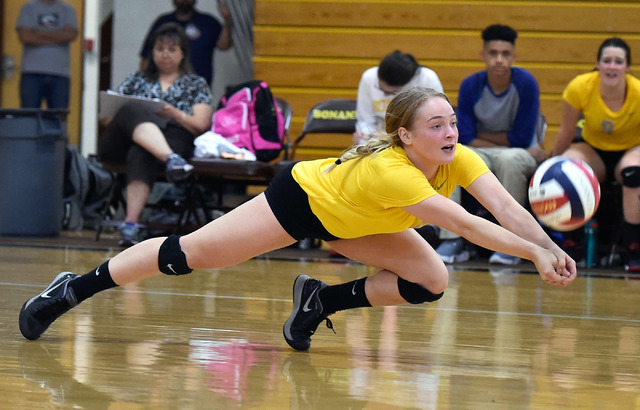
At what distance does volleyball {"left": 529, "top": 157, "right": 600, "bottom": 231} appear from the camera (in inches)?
113

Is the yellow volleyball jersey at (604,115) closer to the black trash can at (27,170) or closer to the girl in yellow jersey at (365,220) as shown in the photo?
the girl in yellow jersey at (365,220)

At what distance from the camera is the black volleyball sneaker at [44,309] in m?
2.96

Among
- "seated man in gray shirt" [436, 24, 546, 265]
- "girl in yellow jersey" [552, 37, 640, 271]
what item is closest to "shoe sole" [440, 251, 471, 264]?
"seated man in gray shirt" [436, 24, 546, 265]

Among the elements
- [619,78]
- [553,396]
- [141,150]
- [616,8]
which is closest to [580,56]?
[616,8]

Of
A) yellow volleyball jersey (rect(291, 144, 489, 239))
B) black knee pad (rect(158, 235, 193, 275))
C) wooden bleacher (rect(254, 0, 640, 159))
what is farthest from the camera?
wooden bleacher (rect(254, 0, 640, 159))

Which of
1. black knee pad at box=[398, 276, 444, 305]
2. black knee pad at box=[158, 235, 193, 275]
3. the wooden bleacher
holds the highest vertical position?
the wooden bleacher

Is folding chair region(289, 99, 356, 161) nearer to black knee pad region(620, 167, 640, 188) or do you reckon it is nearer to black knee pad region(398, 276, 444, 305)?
black knee pad region(620, 167, 640, 188)

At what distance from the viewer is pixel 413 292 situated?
2.96 m

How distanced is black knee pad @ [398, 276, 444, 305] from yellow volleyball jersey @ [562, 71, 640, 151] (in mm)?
3317

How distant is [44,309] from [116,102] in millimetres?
3522

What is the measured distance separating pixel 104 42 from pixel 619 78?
7222 mm

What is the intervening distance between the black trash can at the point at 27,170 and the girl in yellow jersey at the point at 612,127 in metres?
3.60

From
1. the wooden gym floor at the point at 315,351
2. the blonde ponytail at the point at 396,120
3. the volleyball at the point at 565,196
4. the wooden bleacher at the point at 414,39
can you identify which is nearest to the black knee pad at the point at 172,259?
the wooden gym floor at the point at 315,351

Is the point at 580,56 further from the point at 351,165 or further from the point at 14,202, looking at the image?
the point at 351,165
